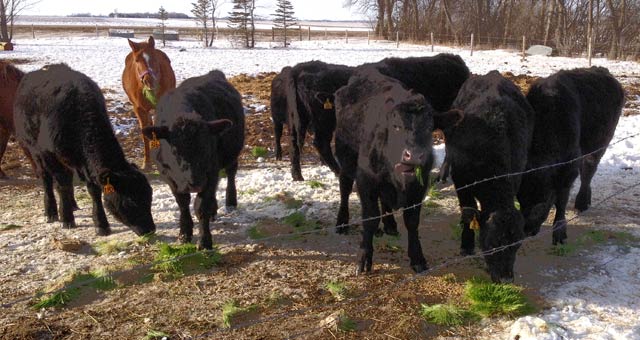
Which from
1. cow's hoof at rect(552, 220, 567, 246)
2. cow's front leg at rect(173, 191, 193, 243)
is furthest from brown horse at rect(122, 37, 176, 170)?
cow's hoof at rect(552, 220, 567, 246)

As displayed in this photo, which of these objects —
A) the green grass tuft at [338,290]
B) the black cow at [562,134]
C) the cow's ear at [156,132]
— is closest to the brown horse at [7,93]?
the cow's ear at [156,132]

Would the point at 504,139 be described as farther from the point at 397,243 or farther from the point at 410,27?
the point at 410,27

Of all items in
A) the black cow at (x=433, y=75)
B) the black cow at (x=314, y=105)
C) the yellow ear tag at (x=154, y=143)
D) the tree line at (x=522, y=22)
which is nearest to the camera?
the yellow ear tag at (x=154, y=143)

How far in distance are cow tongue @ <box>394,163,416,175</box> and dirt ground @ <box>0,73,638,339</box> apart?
99 cm

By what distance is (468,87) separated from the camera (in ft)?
19.7

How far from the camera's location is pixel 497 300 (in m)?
4.23

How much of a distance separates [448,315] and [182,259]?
2617mm

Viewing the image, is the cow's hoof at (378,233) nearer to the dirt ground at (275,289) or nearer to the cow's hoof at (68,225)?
the dirt ground at (275,289)

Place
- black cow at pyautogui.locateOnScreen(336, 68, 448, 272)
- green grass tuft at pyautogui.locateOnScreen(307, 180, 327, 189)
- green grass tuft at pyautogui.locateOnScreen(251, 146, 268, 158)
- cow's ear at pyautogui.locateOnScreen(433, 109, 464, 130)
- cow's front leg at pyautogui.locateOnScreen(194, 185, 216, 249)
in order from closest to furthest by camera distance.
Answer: black cow at pyautogui.locateOnScreen(336, 68, 448, 272) < cow's ear at pyautogui.locateOnScreen(433, 109, 464, 130) < cow's front leg at pyautogui.locateOnScreen(194, 185, 216, 249) < green grass tuft at pyautogui.locateOnScreen(307, 180, 327, 189) < green grass tuft at pyautogui.locateOnScreen(251, 146, 268, 158)

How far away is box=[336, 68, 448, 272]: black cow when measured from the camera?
4234mm

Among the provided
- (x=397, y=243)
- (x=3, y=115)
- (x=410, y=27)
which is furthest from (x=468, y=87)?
(x=410, y=27)

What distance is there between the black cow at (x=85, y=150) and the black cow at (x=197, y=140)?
567 mm

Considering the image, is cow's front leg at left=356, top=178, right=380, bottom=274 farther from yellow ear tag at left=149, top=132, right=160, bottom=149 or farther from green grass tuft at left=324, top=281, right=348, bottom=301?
yellow ear tag at left=149, top=132, right=160, bottom=149

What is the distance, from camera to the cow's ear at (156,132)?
4.86 metres
